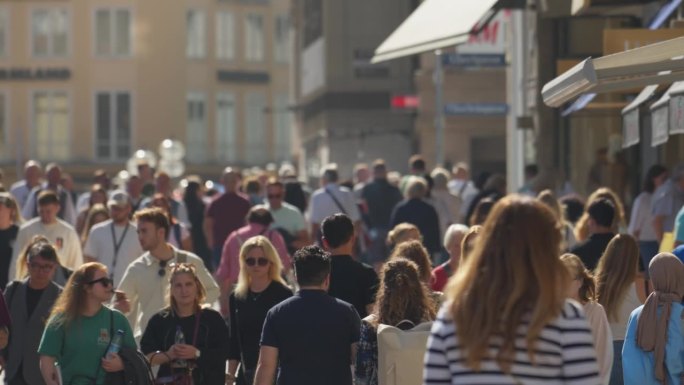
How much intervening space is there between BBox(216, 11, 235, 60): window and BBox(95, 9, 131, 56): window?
3.88 m

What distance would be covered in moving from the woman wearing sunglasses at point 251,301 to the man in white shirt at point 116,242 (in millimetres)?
3586

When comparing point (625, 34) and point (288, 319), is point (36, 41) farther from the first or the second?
point (288, 319)

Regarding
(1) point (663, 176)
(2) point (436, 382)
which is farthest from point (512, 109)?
(2) point (436, 382)

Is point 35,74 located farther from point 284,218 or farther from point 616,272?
point 616,272

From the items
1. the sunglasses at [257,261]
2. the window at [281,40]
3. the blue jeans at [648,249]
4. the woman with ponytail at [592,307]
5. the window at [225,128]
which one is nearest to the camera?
the woman with ponytail at [592,307]

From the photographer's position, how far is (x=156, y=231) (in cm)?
1304

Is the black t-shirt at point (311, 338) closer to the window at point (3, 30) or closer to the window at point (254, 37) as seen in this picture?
the window at point (3, 30)

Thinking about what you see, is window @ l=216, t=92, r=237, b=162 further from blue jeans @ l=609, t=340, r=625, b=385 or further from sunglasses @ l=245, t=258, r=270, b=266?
blue jeans @ l=609, t=340, r=625, b=385

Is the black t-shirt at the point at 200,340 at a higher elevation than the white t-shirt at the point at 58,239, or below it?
below

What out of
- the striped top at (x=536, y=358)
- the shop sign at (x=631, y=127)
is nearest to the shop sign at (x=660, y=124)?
the shop sign at (x=631, y=127)

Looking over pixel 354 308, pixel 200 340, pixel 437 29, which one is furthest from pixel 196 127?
pixel 354 308

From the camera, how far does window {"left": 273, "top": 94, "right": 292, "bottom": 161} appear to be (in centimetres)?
8181

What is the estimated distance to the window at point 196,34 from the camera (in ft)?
258

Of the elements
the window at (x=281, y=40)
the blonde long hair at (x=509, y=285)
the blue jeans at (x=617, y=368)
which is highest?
the window at (x=281, y=40)
